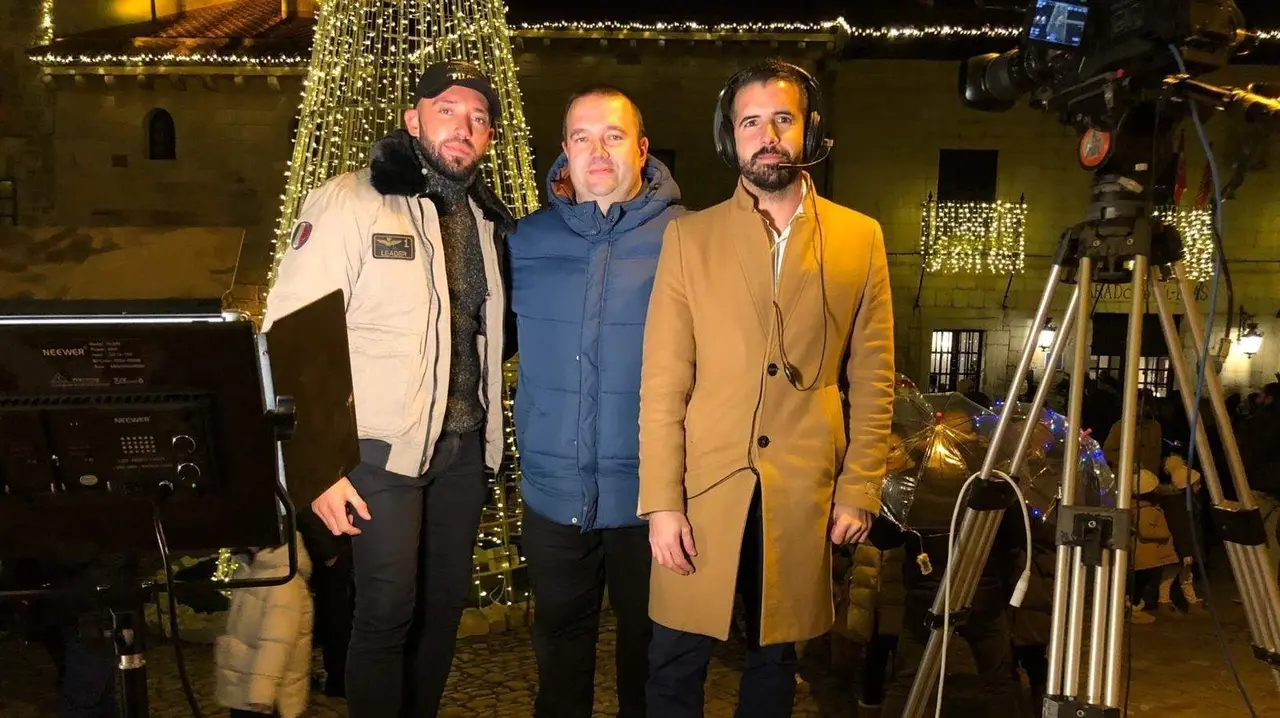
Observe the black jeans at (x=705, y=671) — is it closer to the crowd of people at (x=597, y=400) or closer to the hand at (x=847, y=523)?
the crowd of people at (x=597, y=400)

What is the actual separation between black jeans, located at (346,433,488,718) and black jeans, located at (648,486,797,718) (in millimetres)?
722

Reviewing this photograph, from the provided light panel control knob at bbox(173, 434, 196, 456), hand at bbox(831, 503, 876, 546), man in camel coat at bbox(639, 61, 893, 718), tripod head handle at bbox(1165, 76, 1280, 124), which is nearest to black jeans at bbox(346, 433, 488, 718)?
man in camel coat at bbox(639, 61, 893, 718)

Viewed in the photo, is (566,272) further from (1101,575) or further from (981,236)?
(981,236)

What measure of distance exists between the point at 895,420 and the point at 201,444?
284 cm

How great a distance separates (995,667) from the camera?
10.6 ft

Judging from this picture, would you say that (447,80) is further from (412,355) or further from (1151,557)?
(1151,557)

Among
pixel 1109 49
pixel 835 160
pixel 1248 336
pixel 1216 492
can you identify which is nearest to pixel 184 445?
pixel 1109 49

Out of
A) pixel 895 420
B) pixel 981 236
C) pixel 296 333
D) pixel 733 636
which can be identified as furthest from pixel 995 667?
pixel 981 236

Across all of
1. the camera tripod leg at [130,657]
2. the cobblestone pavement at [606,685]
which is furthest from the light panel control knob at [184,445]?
the cobblestone pavement at [606,685]

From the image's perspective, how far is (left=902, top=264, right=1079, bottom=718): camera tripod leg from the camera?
224 centimetres

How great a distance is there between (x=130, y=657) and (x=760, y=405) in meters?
1.48

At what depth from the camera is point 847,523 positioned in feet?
7.48

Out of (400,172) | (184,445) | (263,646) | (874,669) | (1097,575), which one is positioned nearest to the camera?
(184,445)

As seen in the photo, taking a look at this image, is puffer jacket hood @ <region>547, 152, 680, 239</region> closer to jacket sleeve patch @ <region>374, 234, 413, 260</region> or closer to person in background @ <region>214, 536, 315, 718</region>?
jacket sleeve patch @ <region>374, 234, 413, 260</region>
